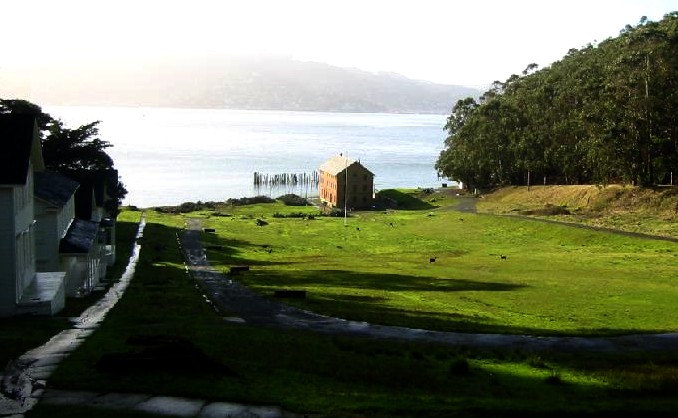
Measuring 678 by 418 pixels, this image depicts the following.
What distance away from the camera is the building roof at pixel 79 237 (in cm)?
3784

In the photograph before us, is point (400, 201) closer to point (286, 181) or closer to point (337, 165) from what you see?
point (337, 165)

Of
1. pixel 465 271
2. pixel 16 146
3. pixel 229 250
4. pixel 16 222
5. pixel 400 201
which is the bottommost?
pixel 229 250

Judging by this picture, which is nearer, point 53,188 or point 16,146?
point 16,146

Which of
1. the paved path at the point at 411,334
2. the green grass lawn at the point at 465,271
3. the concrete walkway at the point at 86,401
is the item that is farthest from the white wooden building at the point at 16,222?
the green grass lawn at the point at 465,271

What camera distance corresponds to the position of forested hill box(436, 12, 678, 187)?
3511 inches

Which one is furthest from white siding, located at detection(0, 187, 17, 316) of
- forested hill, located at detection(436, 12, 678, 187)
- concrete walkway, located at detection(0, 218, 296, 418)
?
forested hill, located at detection(436, 12, 678, 187)

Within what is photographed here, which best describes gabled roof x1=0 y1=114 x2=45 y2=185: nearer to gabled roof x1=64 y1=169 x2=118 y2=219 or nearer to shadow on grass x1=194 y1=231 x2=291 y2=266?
gabled roof x1=64 y1=169 x2=118 y2=219

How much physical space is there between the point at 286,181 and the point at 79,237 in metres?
142

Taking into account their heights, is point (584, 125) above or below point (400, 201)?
above

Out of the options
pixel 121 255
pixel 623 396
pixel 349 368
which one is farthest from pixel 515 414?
pixel 121 255

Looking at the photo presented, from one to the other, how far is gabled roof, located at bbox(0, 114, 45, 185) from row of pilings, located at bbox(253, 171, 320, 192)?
138 meters

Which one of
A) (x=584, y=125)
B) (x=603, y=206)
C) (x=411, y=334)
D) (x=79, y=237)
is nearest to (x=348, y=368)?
(x=411, y=334)

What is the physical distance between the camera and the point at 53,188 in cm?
3919

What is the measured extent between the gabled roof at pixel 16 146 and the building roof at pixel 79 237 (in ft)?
28.8
